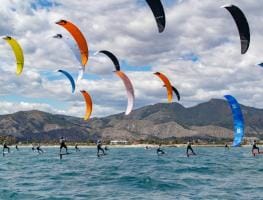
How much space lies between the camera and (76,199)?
17203 mm

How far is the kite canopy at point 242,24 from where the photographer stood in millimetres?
22062

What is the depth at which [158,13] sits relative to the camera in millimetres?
21812

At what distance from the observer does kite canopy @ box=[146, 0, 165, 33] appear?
21.6 meters

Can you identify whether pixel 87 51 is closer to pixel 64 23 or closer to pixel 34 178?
pixel 64 23

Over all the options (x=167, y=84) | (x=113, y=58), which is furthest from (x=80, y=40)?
(x=167, y=84)

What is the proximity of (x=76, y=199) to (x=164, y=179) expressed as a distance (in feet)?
22.9

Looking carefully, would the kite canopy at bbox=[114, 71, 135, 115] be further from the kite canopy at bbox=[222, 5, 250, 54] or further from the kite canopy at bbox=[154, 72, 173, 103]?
the kite canopy at bbox=[222, 5, 250, 54]

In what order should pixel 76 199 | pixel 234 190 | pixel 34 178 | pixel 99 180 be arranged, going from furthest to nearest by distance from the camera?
pixel 34 178 → pixel 99 180 → pixel 234 190 → pixel 76 199

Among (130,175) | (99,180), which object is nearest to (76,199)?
(99,180)

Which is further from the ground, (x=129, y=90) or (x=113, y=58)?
(x=113, y=58)

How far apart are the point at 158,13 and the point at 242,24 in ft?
14.5

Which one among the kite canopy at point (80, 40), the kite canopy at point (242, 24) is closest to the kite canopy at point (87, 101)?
the kite canopy at point (80, 40)

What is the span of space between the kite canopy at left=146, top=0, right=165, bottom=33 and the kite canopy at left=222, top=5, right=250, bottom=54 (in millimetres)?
3019

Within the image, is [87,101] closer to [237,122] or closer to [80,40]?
[80,40]
